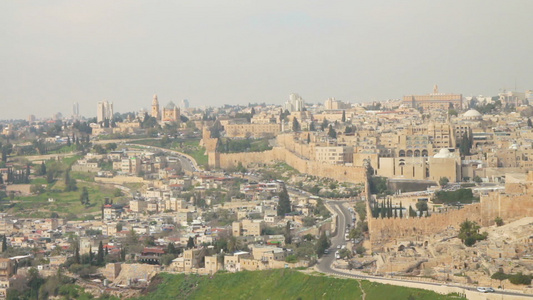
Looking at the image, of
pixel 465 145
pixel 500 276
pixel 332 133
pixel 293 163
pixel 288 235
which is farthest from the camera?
pixel 332 133

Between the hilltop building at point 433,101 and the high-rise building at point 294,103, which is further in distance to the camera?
the high-rise building at point 294,103

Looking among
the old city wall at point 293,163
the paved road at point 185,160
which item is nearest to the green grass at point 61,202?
the paved road at point 185,160

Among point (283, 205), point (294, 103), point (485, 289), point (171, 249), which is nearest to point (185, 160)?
point (283, 205)

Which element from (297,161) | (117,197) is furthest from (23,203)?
(297,161)

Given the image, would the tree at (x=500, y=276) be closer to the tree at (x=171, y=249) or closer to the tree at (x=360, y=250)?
the tree at (x=360, y=250)

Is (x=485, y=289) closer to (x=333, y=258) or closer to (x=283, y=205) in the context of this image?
(x=333, y=258)

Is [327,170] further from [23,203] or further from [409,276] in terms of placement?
[409,276]
